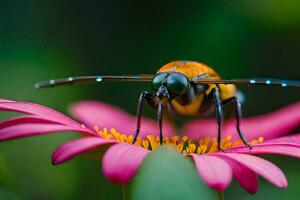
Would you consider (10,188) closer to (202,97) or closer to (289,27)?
(202,97)

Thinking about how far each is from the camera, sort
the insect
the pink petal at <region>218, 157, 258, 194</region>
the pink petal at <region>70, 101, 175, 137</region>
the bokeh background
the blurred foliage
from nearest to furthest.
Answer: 1. the blurred foliage
2. the pink petal at <region>218, 157, 258, 194</region>
3. the insect
4. the bokeh background
5. the pink petal at <region>70, 101, 175, 137</region>

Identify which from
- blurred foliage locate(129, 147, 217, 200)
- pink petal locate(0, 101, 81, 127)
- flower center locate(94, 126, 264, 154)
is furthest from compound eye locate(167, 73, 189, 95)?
blurred foliage locate(129, 147, 217, 200)

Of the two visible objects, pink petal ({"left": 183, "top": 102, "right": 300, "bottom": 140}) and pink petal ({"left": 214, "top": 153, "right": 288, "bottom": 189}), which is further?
pink petal ({"left": 183, "top": 102, "right": 300, "bottom": 140})

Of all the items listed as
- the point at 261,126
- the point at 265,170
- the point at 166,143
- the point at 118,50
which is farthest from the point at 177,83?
the point at 118,50

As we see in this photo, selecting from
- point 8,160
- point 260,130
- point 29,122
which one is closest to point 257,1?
point 260,130

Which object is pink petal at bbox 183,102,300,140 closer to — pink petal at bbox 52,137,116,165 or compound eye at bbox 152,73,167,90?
compound eye at bbox 152,73,167,90

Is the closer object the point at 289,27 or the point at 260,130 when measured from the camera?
the point at 260,130
